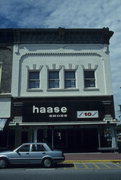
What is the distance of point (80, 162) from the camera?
46.9 feet

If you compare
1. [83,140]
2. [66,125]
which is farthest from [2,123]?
[83,140]

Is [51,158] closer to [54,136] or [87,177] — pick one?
[87,177]

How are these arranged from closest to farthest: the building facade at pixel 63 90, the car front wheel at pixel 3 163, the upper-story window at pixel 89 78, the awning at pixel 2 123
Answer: the car front wheel at pixel 3 163
the awning at pixel 2 123
the building facade at pixel 63 90
the upper-story window at pixel 89 78

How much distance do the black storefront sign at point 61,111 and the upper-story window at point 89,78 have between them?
1.86 m

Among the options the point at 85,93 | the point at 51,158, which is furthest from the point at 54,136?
the point at 51,158

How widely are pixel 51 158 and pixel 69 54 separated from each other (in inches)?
428

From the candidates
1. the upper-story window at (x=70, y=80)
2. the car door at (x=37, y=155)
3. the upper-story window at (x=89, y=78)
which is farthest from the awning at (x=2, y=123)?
the upper-story window at (x=89, y=78)

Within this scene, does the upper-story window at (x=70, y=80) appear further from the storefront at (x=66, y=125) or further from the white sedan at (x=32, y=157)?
the white sedan at (x=32, y=157)

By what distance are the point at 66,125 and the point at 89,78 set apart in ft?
16.0

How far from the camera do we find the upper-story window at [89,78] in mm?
19328

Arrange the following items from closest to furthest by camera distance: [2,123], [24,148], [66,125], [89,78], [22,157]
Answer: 1. [22,157]
2. [24,148]
3. [2,123]
4. [66,125]
5. [89,78]

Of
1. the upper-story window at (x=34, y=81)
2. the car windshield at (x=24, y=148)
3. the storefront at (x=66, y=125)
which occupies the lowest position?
the car windshield at (x=24, y=148)

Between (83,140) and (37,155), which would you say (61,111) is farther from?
(37,155)

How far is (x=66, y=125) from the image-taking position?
1778cm
